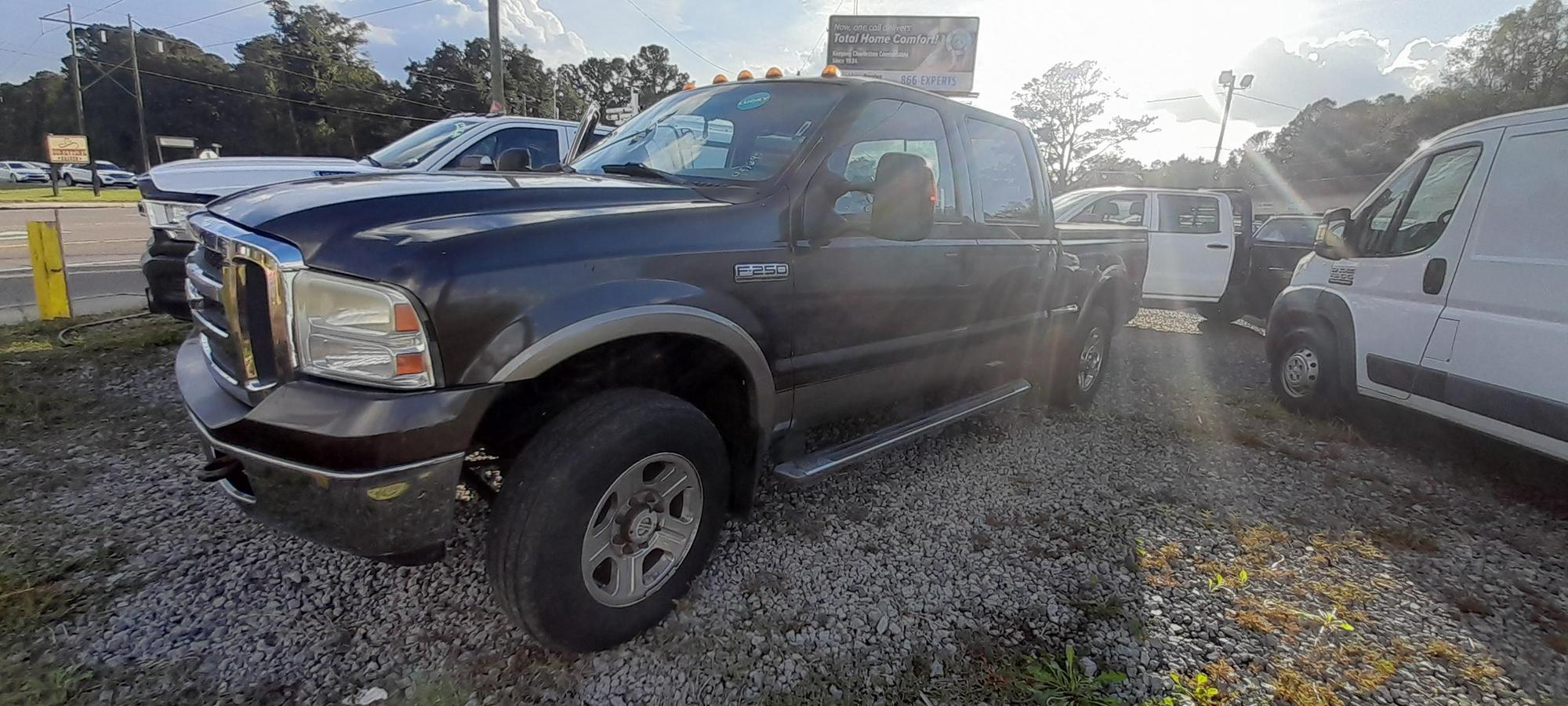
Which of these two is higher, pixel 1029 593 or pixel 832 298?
pixel 832 298

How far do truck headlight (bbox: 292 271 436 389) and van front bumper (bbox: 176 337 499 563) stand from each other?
5 cm

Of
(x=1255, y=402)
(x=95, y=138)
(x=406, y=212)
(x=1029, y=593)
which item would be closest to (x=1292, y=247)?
(x=1255, y=402)

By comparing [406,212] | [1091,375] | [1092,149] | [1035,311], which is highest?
[1092,149]

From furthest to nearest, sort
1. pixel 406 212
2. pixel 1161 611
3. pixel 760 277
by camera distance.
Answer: pixel 1161 611, pixel 760 277, pixel 406 212

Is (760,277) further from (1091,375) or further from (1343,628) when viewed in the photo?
(1091,375)

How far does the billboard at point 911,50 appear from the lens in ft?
82.1

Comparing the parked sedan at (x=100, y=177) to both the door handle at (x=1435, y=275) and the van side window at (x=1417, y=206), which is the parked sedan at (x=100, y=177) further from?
the door handle at (x=1435, y=275)

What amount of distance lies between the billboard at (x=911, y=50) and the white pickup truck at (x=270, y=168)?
20.2 metres

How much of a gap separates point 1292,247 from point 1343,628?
7.35 m

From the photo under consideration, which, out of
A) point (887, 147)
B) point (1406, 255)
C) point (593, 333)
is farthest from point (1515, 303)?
point (593, 333)

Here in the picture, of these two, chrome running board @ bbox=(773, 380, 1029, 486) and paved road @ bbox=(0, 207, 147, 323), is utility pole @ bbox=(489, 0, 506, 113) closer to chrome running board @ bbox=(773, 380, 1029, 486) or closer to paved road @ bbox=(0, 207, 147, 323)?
paved road @ bbox=(0, 207, 147, 323)

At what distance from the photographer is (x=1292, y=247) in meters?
8.38

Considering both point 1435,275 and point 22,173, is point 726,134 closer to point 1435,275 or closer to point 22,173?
point 1435,275

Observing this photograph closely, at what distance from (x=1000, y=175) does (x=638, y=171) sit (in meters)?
2.08
